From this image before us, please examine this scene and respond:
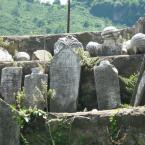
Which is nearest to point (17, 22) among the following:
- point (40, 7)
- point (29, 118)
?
point (40, 7)

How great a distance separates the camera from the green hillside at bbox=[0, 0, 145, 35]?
178ft

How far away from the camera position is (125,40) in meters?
17.5

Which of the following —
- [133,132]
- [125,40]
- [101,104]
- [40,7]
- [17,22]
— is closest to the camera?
[133,132]

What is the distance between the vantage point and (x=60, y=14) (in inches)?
2405

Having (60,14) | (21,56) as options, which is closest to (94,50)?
(21,56)

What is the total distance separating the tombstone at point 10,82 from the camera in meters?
15.1

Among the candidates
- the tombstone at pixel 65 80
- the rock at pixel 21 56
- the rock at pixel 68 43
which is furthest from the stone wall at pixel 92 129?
the rock at pixel 21 56

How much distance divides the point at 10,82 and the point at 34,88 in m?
0.89

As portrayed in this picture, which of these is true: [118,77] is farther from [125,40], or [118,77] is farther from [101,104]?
[125,40]

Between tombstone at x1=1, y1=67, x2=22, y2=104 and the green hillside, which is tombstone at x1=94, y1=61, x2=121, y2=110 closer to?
tombstone at x1=1, y1=67, x2=22, y2=104

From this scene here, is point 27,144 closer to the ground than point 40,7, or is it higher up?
closer to the ground

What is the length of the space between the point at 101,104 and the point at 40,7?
185 ft

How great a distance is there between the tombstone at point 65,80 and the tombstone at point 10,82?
0.85m

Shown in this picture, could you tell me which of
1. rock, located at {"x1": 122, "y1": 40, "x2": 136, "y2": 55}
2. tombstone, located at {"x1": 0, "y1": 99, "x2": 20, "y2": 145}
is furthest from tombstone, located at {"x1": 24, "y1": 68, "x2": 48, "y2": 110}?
rock, located at {"x1": 122, "y1": 40, "x2": 136, "y2": 55}
